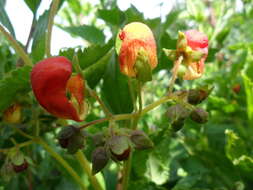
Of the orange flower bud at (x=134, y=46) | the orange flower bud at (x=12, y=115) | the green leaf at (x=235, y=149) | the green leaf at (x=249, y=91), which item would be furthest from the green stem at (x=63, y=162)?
the green leaf at (x=249, y=91)

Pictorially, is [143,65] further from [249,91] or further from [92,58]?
[249,91]

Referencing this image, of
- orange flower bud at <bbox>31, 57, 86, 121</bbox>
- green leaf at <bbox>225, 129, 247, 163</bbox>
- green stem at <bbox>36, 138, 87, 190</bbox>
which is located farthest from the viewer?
green leaf at <bbox>225, 129, 247, 163</bbox>

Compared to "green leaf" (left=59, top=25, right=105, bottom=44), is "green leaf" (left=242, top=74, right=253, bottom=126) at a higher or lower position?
lower

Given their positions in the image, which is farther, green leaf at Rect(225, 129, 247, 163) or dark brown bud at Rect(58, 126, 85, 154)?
green leaf at Rect(225, 129, 247, 163)

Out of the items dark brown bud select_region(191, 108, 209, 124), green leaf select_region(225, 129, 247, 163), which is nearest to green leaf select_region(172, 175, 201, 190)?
green leaf select_region(225, 129, 247, 163)

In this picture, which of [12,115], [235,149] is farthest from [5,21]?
[235,149]

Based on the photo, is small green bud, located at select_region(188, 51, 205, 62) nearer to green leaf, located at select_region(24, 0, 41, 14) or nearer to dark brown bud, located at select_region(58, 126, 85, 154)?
dark brown bud, located at select_region(58, 126, 85, 154)

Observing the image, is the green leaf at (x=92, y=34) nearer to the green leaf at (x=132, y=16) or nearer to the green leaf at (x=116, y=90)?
the green leaf at (x=116, y=90)

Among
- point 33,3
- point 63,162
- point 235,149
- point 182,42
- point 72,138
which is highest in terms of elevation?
point 33,3
